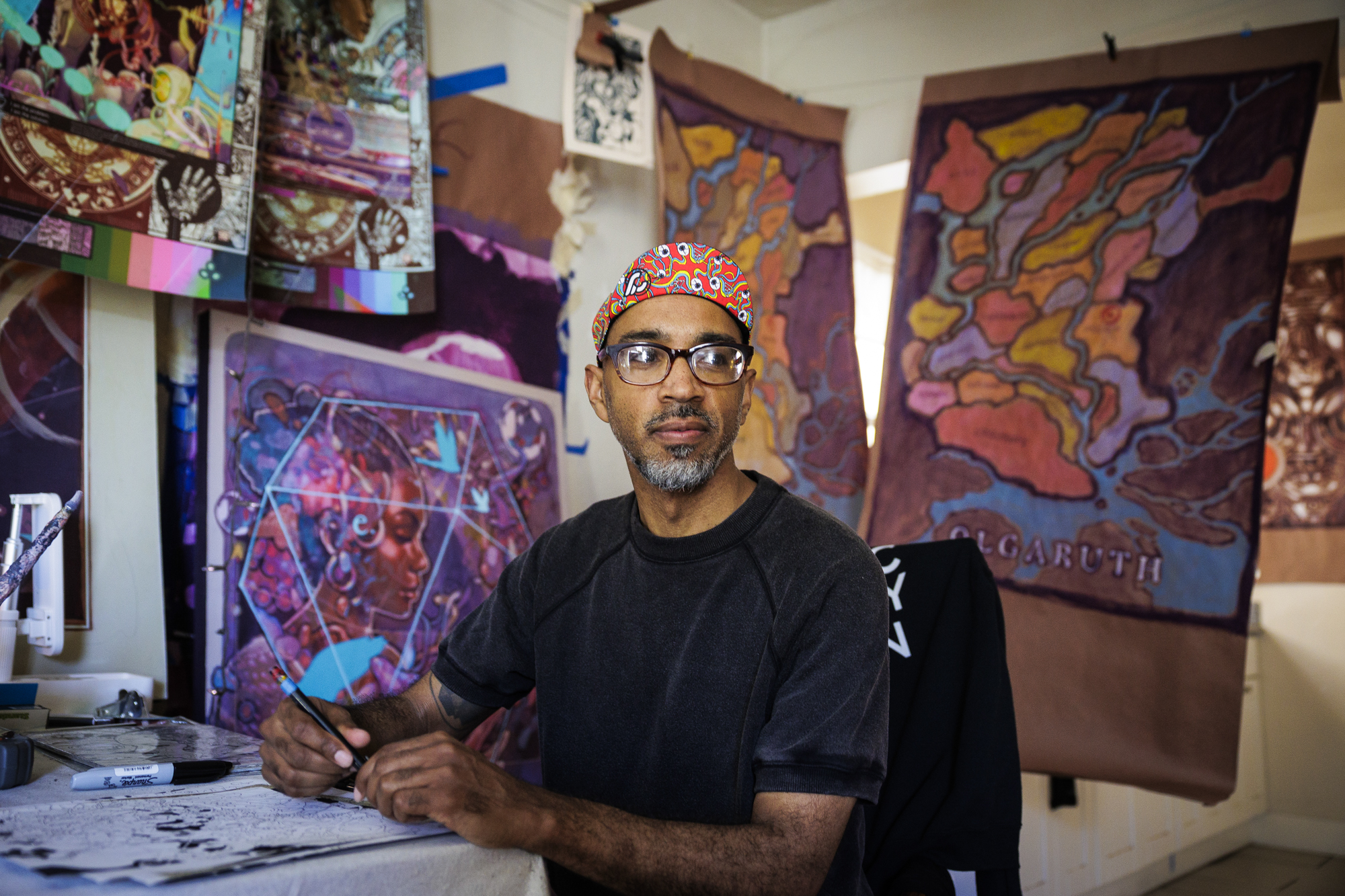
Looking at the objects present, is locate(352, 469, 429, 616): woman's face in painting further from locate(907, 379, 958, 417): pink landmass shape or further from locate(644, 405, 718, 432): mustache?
locate(907, 379, 958, 417): pink landmass shape

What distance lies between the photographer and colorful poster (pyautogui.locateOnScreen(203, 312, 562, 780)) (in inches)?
72.8

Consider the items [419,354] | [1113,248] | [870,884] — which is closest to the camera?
[870,884]

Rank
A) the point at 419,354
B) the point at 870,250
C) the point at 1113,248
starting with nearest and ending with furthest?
the point at 419,354
the point at 1113,248
the point at 870,250

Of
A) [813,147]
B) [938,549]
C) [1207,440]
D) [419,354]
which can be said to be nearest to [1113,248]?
[1207,440]

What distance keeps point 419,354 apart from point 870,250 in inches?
109

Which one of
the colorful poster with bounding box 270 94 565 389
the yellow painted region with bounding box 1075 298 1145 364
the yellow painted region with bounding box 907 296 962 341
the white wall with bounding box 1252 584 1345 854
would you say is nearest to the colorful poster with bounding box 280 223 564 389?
the colorful poster with bounding box 270 94 565 389

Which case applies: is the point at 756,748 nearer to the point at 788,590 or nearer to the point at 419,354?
the point at 788,590

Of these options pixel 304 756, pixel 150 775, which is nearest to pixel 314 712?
pixel 304 756

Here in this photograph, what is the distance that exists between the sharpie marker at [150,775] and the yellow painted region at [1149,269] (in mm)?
2559

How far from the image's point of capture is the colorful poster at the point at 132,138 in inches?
61.8

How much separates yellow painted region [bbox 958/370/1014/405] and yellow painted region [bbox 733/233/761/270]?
Result: 0.74 meters

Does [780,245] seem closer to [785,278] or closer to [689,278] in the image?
[785,278]

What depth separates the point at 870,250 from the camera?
448 centimetres

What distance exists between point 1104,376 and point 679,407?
1.82 m
